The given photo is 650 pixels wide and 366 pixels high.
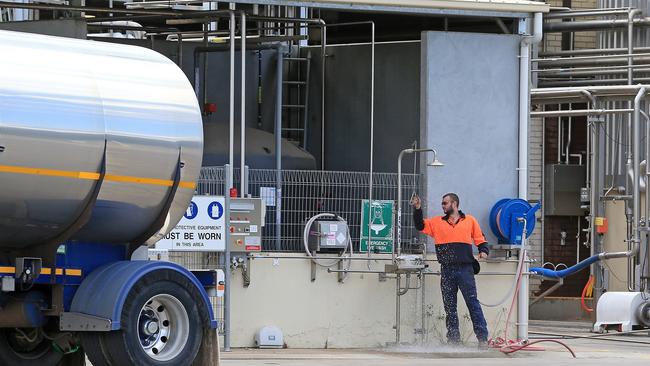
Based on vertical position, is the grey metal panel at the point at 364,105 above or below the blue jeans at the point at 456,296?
above

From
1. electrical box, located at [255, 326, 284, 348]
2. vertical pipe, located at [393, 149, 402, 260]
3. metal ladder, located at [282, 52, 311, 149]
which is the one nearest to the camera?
electrical box, located at [255, 326, 284, 348]

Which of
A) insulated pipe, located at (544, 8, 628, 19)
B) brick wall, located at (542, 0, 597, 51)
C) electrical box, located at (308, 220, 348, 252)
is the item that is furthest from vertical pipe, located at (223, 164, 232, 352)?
brick wall, located at (542, 0, 597, 51)

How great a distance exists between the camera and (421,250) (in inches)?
742

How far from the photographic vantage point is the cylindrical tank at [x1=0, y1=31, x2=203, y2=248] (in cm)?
1148

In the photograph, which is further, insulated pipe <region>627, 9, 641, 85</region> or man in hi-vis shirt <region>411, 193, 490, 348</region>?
insulated pipe <region>627, 9, 641, 85</region>

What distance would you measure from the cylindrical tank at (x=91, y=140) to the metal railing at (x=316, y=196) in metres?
5.48

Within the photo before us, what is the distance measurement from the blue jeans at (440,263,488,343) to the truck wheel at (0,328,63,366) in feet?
20.2

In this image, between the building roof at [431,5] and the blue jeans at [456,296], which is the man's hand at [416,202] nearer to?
the blue jeans at [456,296]

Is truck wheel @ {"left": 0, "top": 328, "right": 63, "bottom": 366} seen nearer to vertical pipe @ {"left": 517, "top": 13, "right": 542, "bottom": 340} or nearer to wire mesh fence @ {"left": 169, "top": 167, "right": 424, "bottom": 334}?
wire mesh fence @ {"left": 169, "top": 167, "right": 424, "bottom": 334}

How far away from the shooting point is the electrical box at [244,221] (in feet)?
57.6

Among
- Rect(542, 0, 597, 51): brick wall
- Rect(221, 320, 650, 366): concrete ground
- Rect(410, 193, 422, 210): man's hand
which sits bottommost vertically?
Rect(221, 320, 650, 366): concrete ground

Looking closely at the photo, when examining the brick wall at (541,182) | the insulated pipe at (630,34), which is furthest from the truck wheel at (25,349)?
the brick wall at (541,182)

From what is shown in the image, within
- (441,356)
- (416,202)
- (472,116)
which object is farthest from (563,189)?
(441,356)

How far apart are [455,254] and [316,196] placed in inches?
73.5
